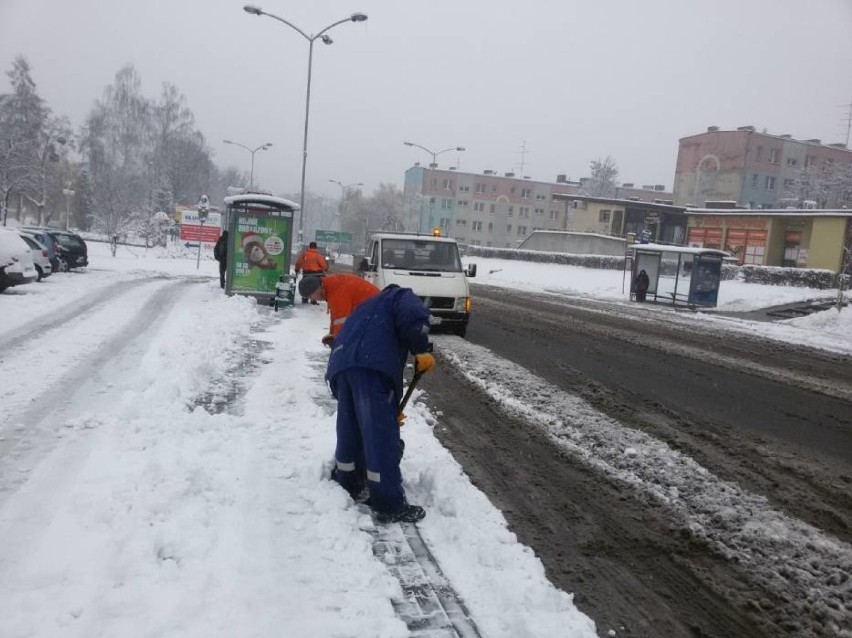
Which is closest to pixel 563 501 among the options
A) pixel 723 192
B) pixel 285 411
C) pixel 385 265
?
pixel 285 411

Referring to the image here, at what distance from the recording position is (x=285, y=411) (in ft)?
21.3

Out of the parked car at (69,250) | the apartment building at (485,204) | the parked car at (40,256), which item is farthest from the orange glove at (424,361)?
the apartment building at (485,204)

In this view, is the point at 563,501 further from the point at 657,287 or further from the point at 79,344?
the point at 657,287

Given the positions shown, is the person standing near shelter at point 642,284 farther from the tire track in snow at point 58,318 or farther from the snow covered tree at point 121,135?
the snow covered tree at point 121,135

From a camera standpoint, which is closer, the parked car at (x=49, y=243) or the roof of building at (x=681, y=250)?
the parked car at (x=49, y=243)

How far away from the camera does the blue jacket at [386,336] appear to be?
4.23 metres

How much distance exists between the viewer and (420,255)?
1294 cm

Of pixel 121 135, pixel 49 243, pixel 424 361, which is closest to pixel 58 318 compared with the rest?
pixel 424 361

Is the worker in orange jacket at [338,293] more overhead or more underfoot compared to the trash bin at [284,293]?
more overhead

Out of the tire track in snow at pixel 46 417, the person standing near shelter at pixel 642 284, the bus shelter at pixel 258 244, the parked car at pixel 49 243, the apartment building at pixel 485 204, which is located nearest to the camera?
the tire track in snow at pixel 46 417

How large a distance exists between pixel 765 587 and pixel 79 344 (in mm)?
9283

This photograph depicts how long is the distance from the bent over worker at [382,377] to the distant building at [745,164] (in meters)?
68.9

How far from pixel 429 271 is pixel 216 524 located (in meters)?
9.20

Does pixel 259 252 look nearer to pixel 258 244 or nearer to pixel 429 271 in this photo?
pixel 258 244
